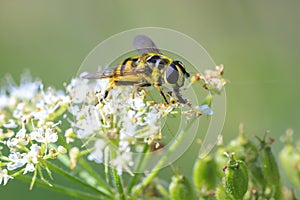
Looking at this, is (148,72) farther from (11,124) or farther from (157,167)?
(11,124)

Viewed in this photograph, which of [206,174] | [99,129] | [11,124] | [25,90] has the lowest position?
[206,174]

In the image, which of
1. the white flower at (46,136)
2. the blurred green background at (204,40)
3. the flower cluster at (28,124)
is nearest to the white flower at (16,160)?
the flower cluster at (28,124)

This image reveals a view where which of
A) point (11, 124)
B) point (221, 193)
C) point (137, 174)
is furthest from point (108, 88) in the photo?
point (221, 193)

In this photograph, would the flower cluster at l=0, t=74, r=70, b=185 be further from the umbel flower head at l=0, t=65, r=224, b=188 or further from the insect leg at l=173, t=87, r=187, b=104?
the insect leg at l=173, t=87, r=187, b=104

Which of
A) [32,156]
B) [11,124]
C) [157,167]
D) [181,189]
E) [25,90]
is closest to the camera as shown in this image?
[32,156]

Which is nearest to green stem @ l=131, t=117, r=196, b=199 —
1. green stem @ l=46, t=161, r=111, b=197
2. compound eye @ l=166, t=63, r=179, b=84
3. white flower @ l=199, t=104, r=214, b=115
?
white flower @ l=199, t=104, r=214, b=115

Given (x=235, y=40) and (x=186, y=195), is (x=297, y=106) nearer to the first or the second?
(x=235, y=40)
